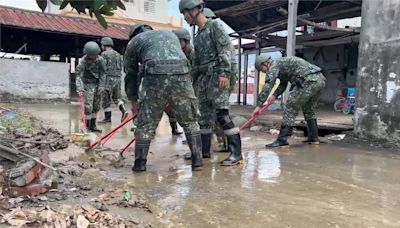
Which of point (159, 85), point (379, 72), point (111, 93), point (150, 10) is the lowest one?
point (111, 93)

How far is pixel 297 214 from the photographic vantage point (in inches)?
109

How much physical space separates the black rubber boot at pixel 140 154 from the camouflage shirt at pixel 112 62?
411 cm

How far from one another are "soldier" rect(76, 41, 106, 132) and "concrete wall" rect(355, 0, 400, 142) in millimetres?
4266

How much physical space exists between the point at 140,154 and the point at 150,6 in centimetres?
2225

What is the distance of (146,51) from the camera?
3859mm

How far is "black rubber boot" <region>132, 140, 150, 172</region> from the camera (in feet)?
12.9

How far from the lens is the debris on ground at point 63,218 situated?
2.28 metres

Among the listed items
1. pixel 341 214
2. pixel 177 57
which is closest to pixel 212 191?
pixel 341 214

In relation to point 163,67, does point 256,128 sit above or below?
below

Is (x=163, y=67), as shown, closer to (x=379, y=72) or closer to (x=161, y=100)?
(x=161, y=100)

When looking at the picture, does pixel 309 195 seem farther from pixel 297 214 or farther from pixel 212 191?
pixel 212 191

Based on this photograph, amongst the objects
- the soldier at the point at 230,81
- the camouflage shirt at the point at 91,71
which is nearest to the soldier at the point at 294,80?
the soldier at the point at 230,81

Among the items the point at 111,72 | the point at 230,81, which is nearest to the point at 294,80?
the point at 230,81

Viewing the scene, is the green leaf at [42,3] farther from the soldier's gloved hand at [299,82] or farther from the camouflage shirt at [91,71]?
the camouflage shirt at [91,71]
